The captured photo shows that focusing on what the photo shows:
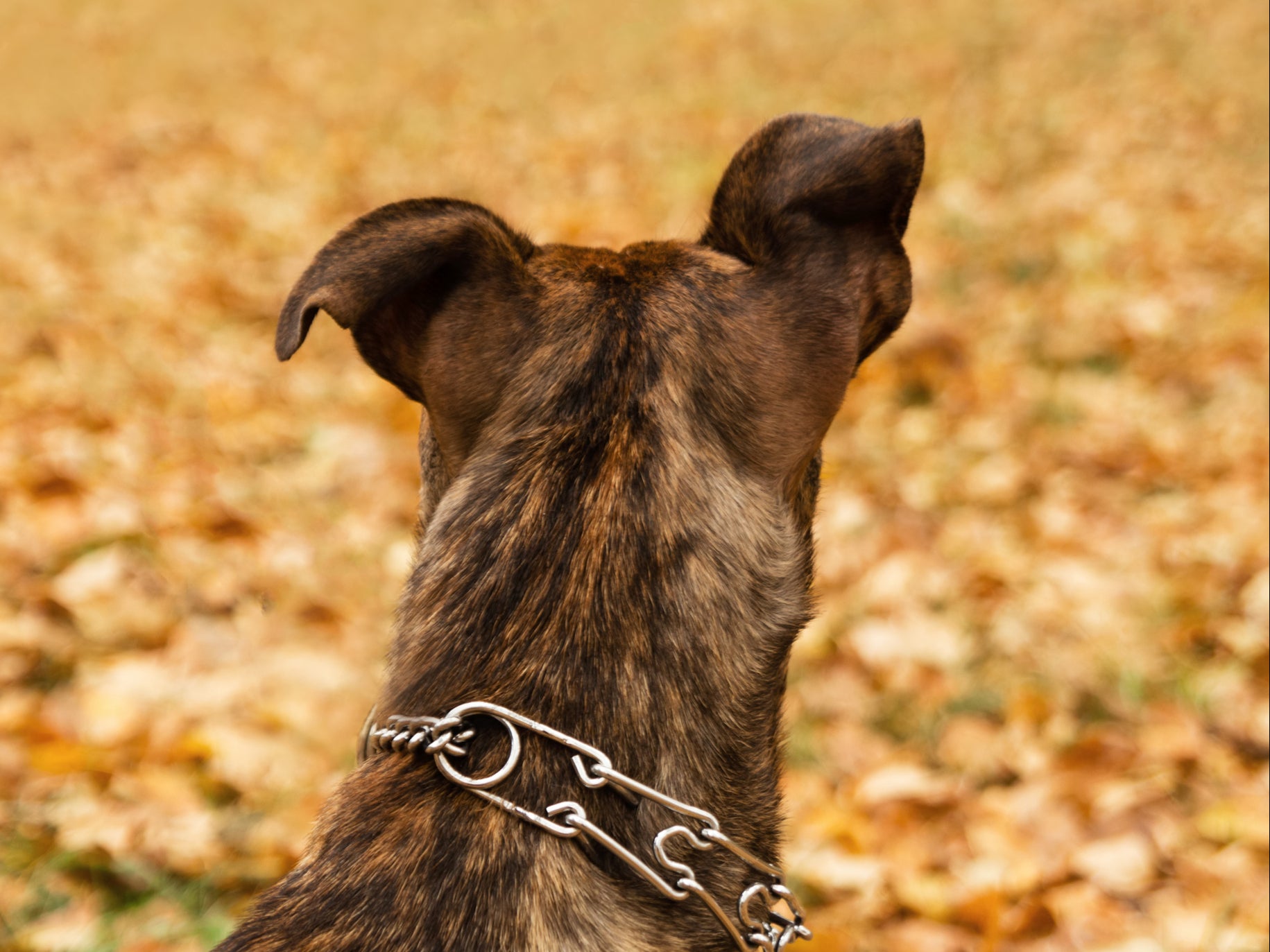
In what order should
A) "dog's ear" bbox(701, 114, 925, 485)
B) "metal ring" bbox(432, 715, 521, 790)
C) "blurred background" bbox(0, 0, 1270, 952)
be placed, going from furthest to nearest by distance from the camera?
1. "blurred background" bbox(0, 0, 1270, 952)
2. "dog's ear" bbox(701, 114, 925, 485)
3. "metal ring" bbox(432, 715, 521, 790)

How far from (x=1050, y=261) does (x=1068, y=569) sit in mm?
3541

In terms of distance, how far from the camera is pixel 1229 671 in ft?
13.8

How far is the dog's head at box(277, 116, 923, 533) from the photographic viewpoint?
2021 millimetres

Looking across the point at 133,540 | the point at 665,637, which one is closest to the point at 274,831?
the point at 133,540

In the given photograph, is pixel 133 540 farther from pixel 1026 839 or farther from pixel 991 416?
pixel 991 416

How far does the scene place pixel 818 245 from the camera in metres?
2.24

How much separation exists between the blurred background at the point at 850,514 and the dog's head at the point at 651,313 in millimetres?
1815

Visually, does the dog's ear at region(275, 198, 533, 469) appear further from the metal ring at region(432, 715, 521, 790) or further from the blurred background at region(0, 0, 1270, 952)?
the blurred background at region(0, 0, 1270, 952)

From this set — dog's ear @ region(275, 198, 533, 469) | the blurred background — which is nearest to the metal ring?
dog's ear @ region(275, 198, 533, 469)

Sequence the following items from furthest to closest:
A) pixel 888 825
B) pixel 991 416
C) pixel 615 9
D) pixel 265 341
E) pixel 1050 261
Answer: pixel 615 9 < pixel 1050 261 < pixel 265 341 < pixel 991 416 < pixel 888 825

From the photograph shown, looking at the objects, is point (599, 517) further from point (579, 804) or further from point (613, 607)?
point (579, 804)

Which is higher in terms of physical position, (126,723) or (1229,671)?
(1229,671)

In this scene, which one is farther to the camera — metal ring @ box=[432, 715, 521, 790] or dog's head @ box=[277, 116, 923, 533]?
dog's head @ box=[277, 116, 923, 533]

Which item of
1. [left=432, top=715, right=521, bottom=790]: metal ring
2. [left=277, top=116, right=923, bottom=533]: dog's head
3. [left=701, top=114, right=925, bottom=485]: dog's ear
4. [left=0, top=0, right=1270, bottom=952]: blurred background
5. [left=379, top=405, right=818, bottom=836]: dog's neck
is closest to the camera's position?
[left=432, top=715, right=521, bottom=790]: metal ring
